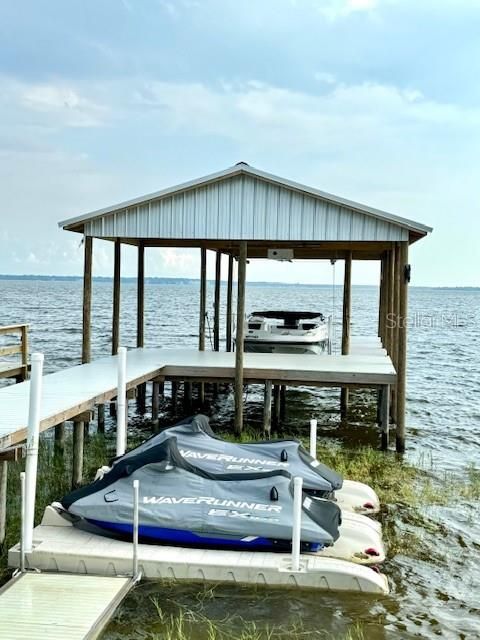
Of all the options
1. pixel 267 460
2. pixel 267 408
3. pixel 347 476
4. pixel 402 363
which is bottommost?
pixel 347 476

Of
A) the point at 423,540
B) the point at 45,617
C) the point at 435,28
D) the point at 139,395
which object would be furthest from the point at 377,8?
the point at 45,617

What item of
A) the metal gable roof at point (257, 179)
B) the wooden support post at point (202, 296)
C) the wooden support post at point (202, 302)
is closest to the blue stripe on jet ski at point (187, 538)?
the metal gable roof at point (257, 179)

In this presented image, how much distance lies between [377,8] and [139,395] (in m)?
12.9

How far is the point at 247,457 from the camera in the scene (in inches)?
378

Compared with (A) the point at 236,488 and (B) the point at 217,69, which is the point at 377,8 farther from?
(A) the point at 236,488

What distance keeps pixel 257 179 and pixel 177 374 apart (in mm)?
4176

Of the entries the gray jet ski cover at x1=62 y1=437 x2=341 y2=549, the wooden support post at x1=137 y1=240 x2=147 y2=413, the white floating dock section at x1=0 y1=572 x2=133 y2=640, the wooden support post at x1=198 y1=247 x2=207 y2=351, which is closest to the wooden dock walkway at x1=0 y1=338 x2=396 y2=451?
the wooden support post at x1=137 y1=240 x2=147 y2=413

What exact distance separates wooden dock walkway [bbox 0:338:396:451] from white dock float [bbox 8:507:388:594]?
1685 mm

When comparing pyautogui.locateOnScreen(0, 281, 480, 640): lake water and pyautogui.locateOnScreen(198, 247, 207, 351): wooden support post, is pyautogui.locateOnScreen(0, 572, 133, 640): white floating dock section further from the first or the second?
pyautogui.locateOnScreen(198, 247, 207, 351): wooden support post

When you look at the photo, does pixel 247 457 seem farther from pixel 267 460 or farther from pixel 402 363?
pixel 402 363

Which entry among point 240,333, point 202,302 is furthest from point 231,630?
point 202,302

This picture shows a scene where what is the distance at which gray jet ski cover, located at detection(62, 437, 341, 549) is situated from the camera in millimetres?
7641

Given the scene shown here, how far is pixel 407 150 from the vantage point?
31.5 meters

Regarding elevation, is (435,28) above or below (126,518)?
above
